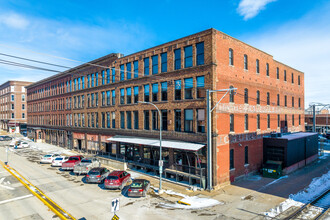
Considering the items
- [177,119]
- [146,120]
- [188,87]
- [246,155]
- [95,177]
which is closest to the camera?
[95,177]

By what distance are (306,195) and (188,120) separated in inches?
503

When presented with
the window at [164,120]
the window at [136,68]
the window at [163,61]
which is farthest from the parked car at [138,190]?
the window at [136,68]

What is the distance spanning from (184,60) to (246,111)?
31.8ft

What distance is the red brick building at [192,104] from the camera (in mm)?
23531

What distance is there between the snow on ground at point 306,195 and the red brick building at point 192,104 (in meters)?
6.13

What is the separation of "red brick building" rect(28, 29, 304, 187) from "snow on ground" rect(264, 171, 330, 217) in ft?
20.1

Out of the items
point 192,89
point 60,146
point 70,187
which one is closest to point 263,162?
point 192,89

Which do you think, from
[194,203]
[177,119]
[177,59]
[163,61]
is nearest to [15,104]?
[163,61]

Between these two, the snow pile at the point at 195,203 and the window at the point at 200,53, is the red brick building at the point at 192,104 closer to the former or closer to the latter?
the window at the point at 200,53

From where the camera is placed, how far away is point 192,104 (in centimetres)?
2455

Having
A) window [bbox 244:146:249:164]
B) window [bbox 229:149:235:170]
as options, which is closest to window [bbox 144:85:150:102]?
window [bbox 229:149:235:170]

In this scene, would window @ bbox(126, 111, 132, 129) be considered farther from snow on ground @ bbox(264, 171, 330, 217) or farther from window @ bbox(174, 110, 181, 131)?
snow on ground @ bbox(264, 171, 330, 217)

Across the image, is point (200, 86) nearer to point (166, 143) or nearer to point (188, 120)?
point (188, 120)

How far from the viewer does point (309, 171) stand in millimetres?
29250
